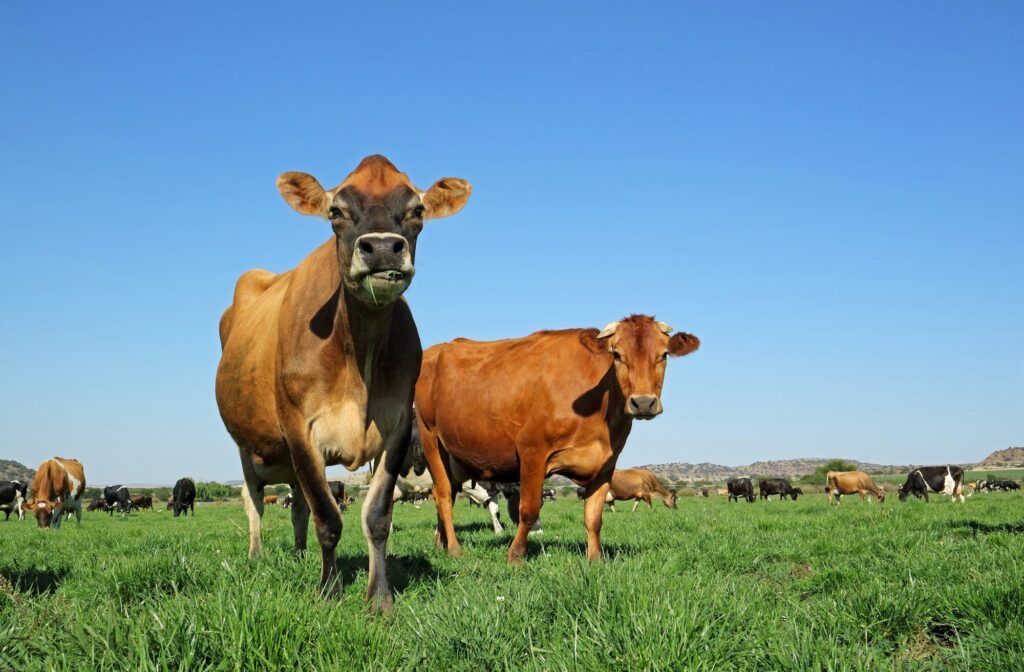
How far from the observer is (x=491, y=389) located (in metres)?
9.88

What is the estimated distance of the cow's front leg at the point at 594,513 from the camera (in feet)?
26.8

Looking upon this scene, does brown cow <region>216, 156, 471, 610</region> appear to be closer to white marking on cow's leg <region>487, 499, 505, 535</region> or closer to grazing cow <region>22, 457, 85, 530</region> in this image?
white marking on cow's leg <region>487, 499, 505, 535</region>

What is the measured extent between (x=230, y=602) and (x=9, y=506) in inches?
1742

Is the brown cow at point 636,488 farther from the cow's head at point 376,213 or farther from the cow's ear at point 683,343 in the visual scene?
the cow's head at point 376,213

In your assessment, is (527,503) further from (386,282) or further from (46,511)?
(46,511)

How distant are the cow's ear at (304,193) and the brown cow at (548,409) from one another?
3.69 m

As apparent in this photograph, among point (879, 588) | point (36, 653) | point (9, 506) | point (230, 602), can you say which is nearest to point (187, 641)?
point (230, 602)

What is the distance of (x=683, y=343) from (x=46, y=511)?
24.9 m

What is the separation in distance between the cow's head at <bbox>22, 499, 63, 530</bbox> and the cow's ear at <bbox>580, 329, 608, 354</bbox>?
23.4 metres

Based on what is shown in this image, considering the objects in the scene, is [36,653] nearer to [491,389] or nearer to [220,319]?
[220,319]

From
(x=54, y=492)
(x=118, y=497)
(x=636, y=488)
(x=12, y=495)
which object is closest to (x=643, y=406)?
(x=54, y=492)

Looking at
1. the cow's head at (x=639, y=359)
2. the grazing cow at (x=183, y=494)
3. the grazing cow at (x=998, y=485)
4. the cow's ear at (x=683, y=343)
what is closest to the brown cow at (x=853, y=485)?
the grazing cow at (x=998, y=485)

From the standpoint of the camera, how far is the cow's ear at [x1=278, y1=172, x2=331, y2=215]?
18.6 ft

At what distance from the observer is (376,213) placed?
5238mm
